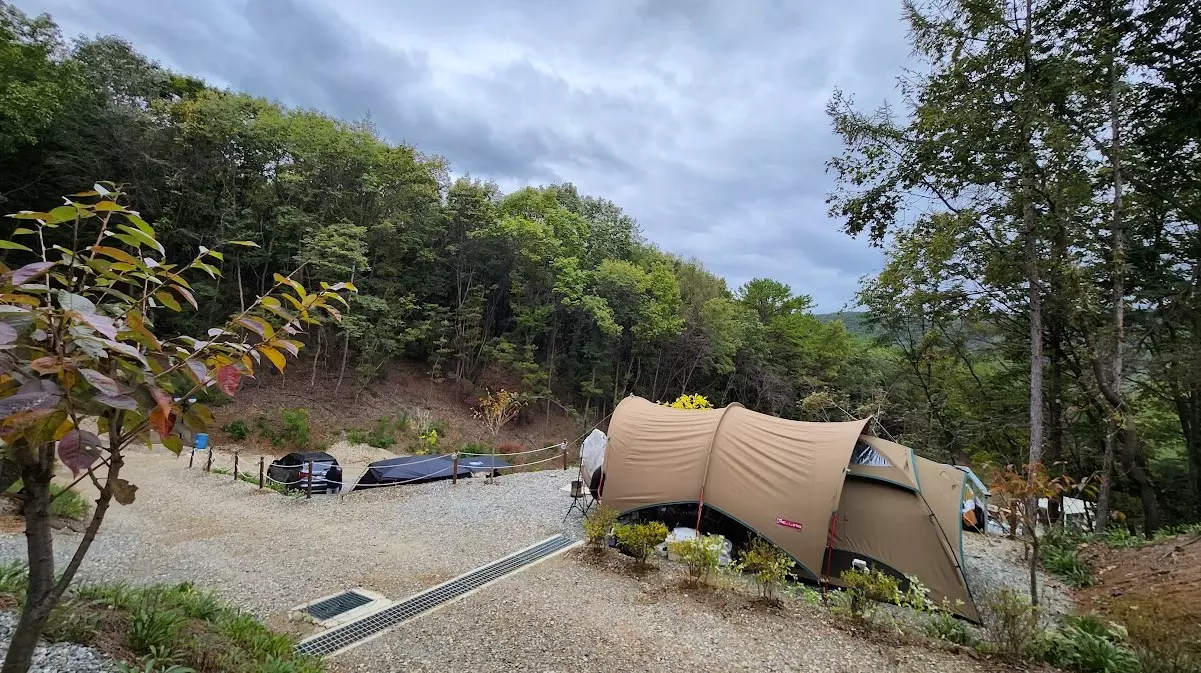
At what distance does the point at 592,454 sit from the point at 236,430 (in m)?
14.3

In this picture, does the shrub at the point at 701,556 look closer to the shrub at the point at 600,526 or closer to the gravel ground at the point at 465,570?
the gravel ground at the point at 465,570

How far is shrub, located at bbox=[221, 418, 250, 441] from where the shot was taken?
1722 centimetres

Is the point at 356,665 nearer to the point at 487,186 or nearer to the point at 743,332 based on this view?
the point at 487,186

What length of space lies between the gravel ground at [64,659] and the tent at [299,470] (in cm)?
906

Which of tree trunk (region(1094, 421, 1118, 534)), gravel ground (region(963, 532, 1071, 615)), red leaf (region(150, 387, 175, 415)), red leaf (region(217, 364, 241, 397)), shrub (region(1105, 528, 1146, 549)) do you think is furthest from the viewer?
tree trunk (region(1094, 421, 1118, 534))

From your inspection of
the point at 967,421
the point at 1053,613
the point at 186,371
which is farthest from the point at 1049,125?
the point at 186,371

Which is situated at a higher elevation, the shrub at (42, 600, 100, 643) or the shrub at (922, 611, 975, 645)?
the shrub at (42, 600, 100, 643)

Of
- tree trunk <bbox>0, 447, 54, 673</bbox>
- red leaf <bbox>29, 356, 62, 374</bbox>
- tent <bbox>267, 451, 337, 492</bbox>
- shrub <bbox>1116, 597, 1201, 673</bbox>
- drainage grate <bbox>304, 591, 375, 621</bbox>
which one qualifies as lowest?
tent <bbox>267, 451, 337, 492</bbox>

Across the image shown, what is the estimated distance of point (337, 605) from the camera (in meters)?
5.23

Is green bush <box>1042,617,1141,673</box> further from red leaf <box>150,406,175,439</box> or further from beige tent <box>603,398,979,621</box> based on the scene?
red leaf <box>150,406,175,439</box>

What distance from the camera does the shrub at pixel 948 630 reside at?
16.0 ft

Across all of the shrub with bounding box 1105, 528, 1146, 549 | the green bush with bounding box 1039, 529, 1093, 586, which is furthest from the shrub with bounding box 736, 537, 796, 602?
the shrub with bounding box 1105, 528, 1146, 549

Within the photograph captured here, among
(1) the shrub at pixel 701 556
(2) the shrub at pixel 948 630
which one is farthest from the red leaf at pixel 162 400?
(2) the shrub at pixel 948 630

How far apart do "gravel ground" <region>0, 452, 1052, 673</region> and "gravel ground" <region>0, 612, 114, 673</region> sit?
1699 mm
